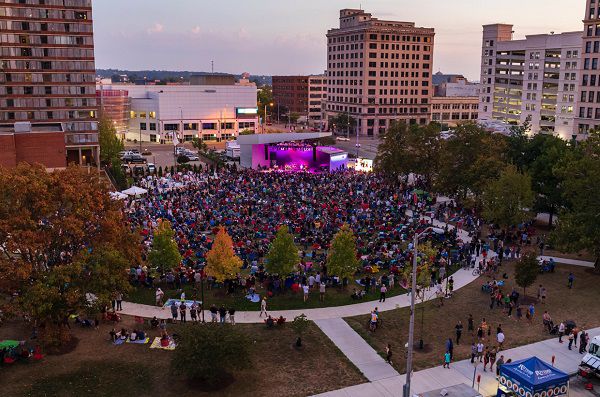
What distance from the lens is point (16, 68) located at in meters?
74.6

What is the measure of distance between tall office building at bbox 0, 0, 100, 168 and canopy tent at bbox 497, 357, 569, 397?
65.7m

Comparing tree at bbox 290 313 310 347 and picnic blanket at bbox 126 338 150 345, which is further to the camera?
picnic blanket at bbox 126 338 150 345

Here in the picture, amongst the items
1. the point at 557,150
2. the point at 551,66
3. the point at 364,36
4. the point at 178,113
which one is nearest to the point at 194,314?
the point at 557,150

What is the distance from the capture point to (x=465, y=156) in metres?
53.5

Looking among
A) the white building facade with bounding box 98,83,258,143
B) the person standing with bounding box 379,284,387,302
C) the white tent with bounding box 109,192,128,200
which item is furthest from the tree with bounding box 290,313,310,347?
the white building facade with bounding box 98,83,258,143

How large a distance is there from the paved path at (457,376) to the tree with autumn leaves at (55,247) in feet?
37.7

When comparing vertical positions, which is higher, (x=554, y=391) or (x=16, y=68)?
(x=16, y=68)

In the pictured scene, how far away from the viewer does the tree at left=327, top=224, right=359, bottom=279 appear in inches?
1257

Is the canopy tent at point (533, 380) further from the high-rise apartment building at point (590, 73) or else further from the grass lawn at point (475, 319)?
the high-rise apartment building at point (590, 73)

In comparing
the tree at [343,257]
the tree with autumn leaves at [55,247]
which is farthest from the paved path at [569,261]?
the tree with autumn leaves at [55,247]

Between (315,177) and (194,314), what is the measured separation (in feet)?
133

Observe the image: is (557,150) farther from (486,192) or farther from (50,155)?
(50,155)

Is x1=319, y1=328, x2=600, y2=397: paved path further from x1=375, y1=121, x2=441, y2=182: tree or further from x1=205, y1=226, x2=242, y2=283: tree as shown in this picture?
x1=375, y1=121, x2=441, y2=182: tree

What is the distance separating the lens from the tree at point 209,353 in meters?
21.1
